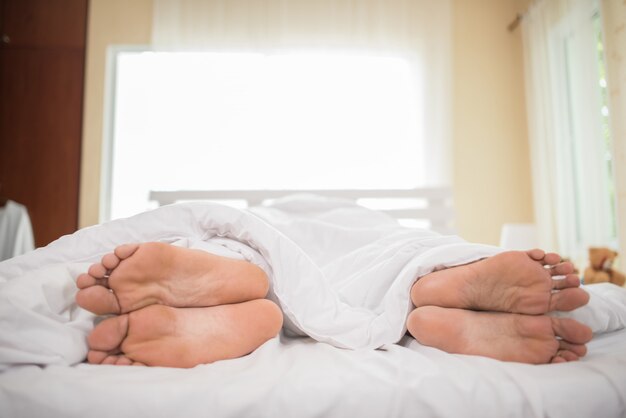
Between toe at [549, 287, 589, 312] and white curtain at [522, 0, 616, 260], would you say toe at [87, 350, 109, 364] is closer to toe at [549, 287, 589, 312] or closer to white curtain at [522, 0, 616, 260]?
toe at [549, 287, 589, 312]

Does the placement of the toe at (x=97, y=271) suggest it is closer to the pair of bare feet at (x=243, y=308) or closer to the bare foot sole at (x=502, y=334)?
the pair of bare feet at (x=243, y=308)

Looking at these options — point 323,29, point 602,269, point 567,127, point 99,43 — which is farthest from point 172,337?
point 99,43

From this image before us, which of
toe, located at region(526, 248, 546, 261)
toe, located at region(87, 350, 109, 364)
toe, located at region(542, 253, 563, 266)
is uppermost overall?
toe, located at region(526, 248, 546, 261)

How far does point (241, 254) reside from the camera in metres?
0.88

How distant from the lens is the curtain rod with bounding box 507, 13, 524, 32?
2.84m

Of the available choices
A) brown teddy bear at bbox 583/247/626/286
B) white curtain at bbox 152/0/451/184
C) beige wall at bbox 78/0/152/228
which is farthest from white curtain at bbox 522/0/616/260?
beige wall at bbox 78/0/152/228

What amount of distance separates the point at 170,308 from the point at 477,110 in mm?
2914

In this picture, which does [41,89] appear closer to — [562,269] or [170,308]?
[170,308]

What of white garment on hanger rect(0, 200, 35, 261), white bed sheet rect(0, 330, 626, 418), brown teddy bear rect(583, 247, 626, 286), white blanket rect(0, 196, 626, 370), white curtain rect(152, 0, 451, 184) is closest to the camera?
white bed sheet rect(0, 330, 626, 418)

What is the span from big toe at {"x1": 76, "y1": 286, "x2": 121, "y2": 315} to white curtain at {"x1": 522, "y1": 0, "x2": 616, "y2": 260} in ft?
7.64

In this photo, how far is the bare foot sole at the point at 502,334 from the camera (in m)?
0.70

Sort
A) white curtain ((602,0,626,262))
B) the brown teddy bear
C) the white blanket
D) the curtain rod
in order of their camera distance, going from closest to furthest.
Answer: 1. the white blanket
2. the brown teddy bear
3. white curtain ((602,0,626,262))
4. the curtain rod

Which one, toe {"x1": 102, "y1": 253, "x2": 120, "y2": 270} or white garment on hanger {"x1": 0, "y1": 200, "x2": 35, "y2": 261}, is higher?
white garment on hanger {"x1": 0, "y1": 200, "x2": 35, "y2": 261}

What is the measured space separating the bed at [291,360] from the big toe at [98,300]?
5 centimetres
